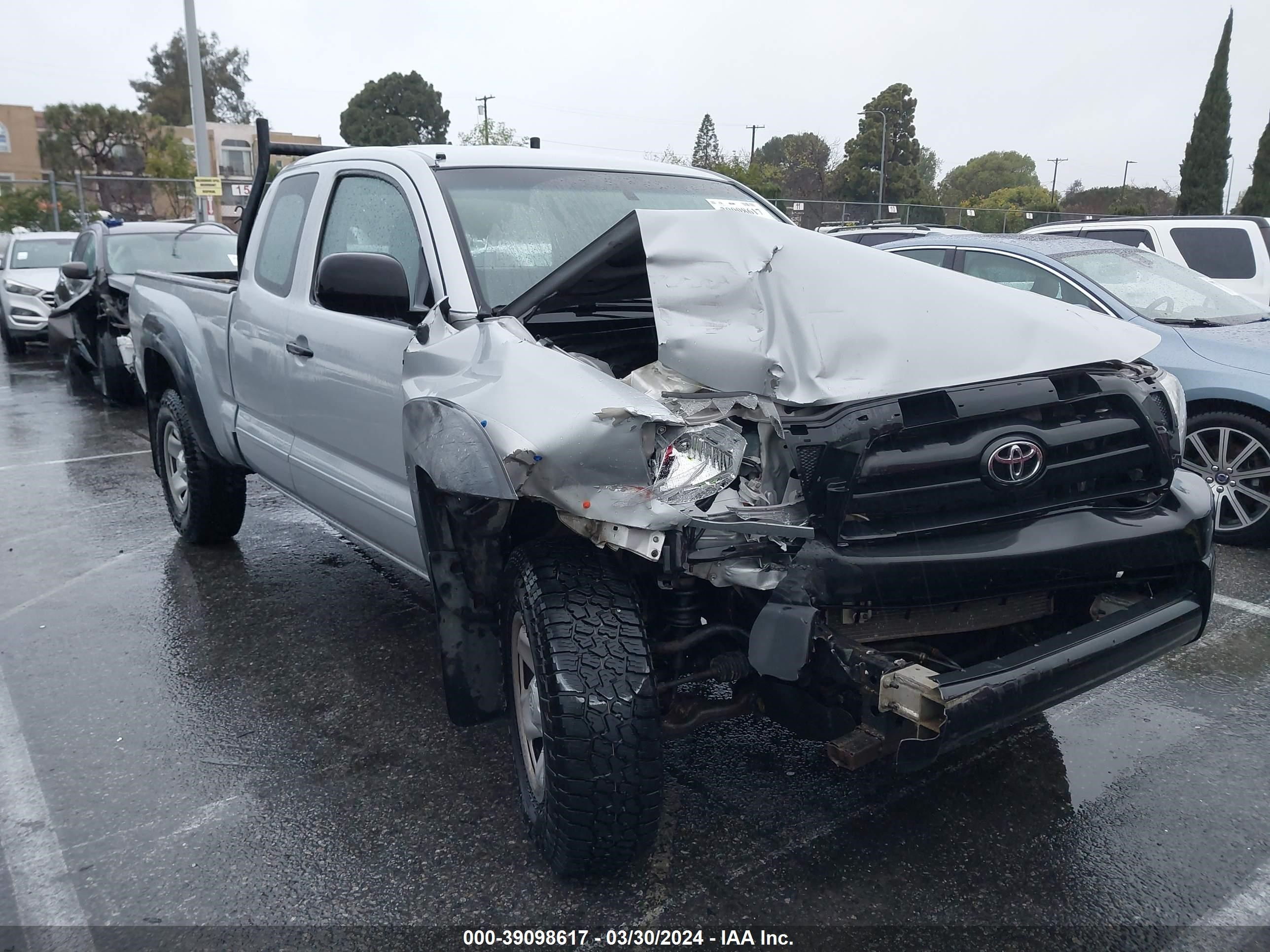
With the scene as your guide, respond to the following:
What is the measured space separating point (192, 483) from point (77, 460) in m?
3.39

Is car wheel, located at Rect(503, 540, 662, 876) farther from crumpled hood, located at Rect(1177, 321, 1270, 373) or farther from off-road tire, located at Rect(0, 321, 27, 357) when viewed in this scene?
off-road tire, located at Rect(0, 321, 27, 357)

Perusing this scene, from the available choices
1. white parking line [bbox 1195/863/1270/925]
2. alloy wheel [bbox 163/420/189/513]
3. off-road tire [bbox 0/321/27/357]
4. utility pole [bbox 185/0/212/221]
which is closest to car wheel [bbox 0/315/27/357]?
off-road tire [bbox 0/321/27/357]

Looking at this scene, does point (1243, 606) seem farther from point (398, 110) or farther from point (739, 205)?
point (398, 110)

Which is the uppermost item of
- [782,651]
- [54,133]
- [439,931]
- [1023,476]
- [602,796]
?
[54,133]

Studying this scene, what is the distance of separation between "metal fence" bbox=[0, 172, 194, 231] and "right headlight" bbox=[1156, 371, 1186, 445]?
2660 centimetres

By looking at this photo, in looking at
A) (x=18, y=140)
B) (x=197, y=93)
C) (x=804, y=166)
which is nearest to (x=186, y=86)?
(x=18, y=140)

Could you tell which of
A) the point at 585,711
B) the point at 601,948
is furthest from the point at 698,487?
the point at 601,948

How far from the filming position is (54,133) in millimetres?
41125

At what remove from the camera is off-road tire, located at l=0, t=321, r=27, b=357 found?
14.6 m

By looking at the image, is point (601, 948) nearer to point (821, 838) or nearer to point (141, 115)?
point (821, 838)

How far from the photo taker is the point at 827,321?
2.68 m

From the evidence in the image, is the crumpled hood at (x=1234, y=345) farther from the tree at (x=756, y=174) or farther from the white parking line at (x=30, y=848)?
the tree at (x=756, y=174)

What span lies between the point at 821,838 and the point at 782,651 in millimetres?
893

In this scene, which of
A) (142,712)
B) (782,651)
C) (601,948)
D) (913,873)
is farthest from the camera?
(142,712)
